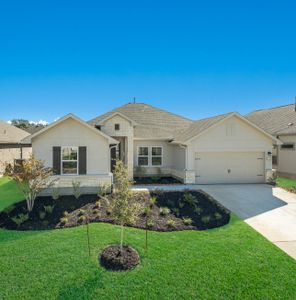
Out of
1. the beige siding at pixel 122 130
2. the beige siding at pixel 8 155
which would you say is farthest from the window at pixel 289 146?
the beige siding at pixel 8 155

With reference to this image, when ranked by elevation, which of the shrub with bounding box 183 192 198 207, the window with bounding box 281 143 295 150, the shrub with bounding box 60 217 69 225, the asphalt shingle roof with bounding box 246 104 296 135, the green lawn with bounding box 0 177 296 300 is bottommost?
the green lawn with bounding box 0 177 296 300

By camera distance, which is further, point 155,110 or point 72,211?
point 155,110

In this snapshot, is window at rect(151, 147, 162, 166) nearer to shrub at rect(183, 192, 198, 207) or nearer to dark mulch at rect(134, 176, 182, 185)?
dark mulch at rect(134, 176, 182, 185)

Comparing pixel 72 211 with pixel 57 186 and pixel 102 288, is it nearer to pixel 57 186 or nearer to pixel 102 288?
pixel 57 186

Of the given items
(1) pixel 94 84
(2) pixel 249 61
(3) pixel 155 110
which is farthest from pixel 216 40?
(1) pixel 94 84

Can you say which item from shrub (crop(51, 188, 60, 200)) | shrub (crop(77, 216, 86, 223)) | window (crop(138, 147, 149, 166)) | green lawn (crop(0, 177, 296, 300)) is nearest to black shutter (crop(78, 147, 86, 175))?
shrub (crop(51, 188, 60, 200))

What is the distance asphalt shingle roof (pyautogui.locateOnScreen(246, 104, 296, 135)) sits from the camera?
21.0 metres

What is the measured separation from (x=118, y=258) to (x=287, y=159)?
18.5 m

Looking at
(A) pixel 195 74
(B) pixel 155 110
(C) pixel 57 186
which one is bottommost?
(C) pixel 57 186

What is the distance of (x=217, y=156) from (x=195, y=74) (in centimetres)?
773

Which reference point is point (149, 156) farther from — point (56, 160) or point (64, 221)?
point (64, 221)

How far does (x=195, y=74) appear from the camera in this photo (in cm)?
2067

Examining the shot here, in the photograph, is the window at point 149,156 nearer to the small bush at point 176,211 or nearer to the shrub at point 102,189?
the shrub at point 102,189

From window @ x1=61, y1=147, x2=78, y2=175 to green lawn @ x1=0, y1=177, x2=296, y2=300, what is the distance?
5.57 m
